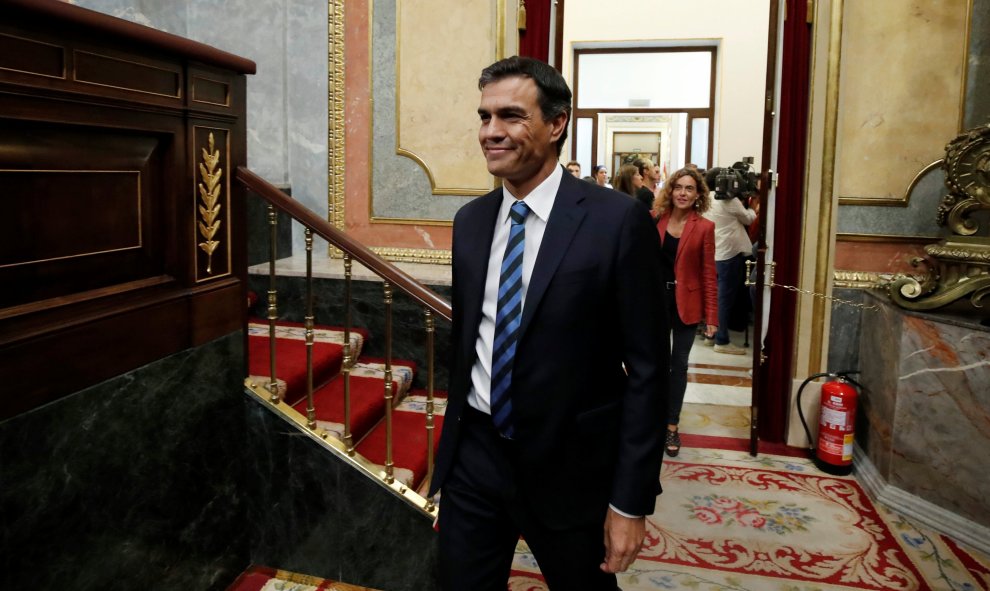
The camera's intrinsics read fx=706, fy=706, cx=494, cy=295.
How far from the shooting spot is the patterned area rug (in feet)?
8.64

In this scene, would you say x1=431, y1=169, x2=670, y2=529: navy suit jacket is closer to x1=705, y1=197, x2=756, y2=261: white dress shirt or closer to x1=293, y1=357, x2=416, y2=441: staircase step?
x1=293, y1=357, x2=416, y2=441: staircase step

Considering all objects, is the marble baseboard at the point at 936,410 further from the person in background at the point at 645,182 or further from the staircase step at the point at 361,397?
the staircase step at the point at 361,397

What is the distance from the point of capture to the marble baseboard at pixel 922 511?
290cm

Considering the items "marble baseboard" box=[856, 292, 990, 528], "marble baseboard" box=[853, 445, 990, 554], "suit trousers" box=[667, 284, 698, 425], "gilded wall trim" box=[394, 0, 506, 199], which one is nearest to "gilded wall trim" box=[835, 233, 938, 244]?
"marble baseboard" box=[856, 292, 990, 528]

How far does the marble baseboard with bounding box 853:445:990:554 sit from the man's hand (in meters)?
2.33

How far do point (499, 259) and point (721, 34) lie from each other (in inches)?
315

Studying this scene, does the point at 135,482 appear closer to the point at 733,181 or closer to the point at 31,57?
the point at 31,57

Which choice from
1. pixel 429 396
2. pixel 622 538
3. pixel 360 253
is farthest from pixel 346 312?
pixel 622 538

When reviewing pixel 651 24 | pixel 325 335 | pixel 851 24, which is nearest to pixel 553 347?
pixel 325 335

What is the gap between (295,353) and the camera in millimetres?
3148

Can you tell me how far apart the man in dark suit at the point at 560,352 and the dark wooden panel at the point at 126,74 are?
3.53ft

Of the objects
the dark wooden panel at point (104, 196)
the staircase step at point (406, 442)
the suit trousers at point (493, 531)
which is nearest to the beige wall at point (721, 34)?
the staircase step at point (406, 442)

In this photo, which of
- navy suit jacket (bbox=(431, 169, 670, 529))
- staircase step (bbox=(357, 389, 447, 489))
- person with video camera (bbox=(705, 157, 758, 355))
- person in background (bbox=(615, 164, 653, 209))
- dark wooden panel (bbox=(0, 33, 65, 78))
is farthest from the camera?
person with video camera (bbox=(705, 157, 758, 355))

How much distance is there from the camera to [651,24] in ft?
27.6
